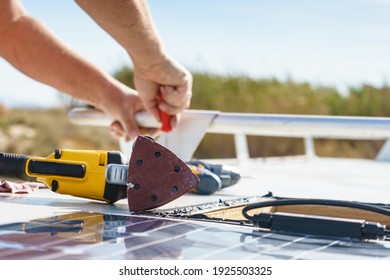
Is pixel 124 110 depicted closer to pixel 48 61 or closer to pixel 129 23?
pixel 48 61

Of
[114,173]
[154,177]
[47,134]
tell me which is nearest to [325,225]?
[154,177]

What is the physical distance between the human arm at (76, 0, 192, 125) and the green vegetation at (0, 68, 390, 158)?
7577mm

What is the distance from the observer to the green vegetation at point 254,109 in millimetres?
10688

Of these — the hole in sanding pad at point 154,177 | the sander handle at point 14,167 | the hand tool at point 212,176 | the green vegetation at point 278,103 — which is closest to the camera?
the hole in sanding pad at point 154,177

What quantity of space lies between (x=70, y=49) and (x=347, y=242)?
1.83 m

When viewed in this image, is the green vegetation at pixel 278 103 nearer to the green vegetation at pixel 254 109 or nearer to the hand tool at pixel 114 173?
the green vegetation at pixel 254 109

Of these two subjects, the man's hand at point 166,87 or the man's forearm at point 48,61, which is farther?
the man's forearm at point 48,61

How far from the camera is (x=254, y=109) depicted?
1179 centimetres

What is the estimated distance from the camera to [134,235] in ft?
4.16

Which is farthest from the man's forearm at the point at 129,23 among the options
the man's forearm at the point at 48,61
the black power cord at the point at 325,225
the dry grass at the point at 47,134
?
the dry grass at the point at 47,134
